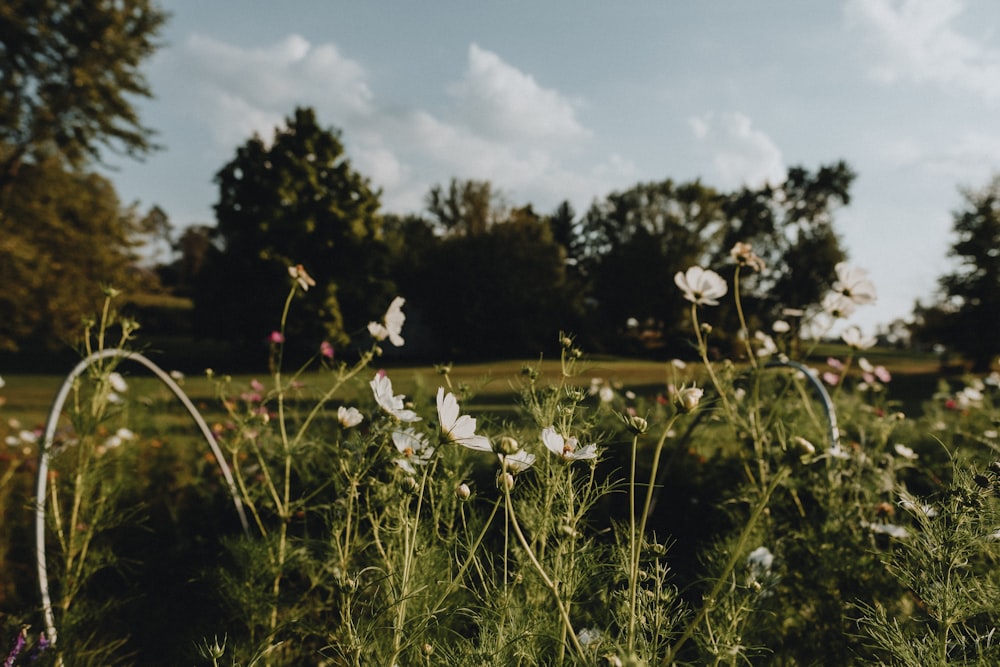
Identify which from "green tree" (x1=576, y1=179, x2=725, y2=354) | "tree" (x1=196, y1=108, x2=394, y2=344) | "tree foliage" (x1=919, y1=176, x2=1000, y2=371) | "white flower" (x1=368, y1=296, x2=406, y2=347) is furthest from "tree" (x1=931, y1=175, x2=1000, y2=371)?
"white flower" (x1=368, y1=296, x2=406, y2=347)

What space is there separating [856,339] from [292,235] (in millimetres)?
16510

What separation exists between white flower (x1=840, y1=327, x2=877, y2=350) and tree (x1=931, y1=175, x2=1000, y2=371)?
939 inches

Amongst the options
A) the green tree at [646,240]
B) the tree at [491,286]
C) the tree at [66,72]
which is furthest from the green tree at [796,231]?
the tree at [66,72]

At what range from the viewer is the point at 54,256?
48.5 ft

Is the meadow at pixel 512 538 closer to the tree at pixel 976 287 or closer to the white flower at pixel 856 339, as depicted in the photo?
the white flower at pixel 856 339

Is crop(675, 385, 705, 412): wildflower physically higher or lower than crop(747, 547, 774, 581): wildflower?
higher

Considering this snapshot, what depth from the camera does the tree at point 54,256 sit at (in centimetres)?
1343

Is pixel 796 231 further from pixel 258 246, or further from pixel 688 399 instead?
pixel 688 399

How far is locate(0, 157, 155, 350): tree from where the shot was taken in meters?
13.4

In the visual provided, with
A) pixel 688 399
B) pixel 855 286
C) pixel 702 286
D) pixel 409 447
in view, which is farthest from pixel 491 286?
pixel 688 399

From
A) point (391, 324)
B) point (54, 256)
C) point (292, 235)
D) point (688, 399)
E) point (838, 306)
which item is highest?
point (292, 235)

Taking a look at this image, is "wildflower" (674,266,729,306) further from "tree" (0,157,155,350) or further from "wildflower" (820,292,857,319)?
"tree" (0,157,155,350)

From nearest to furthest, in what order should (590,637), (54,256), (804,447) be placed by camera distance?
(804,447), (590,637), (54,256)

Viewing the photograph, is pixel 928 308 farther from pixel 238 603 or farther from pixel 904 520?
pixel 238 603
